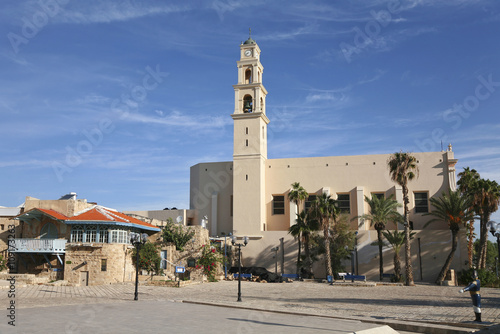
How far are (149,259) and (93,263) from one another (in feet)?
14.1

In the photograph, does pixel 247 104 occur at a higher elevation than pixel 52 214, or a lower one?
higher

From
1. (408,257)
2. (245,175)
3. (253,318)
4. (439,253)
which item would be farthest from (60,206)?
(439,253)

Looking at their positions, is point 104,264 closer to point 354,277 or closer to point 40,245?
point 40,245

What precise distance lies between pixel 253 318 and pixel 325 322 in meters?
2.33

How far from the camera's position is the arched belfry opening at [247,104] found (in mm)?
47438

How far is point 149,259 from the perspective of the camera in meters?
32.8

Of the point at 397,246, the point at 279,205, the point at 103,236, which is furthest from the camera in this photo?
the point at 279,205

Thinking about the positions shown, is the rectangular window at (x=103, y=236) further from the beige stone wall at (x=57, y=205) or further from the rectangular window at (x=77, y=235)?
the beige stone wall at (x=57, y=205)

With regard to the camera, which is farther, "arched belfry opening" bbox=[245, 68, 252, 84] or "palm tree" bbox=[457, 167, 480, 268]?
"arched belfry opening" bbox=[245, 68, 252, 84]

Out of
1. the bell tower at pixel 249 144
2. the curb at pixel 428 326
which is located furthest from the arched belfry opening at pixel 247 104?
the curb at pixel 428 326

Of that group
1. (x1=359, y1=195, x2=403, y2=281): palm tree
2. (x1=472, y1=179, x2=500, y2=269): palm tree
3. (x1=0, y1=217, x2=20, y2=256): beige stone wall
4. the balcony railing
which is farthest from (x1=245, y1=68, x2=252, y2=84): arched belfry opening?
(x1=0, y1=217, x2=20, y2=256): beige stone wall

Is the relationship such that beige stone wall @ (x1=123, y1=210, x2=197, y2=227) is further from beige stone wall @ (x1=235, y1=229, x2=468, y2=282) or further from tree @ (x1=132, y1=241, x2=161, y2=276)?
tree @ (x1=132, y1=241, x2=161, y2=276)

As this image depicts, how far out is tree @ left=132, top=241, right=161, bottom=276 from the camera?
32.6 metres

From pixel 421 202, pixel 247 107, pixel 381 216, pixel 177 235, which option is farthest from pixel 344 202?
pixel 177 235
